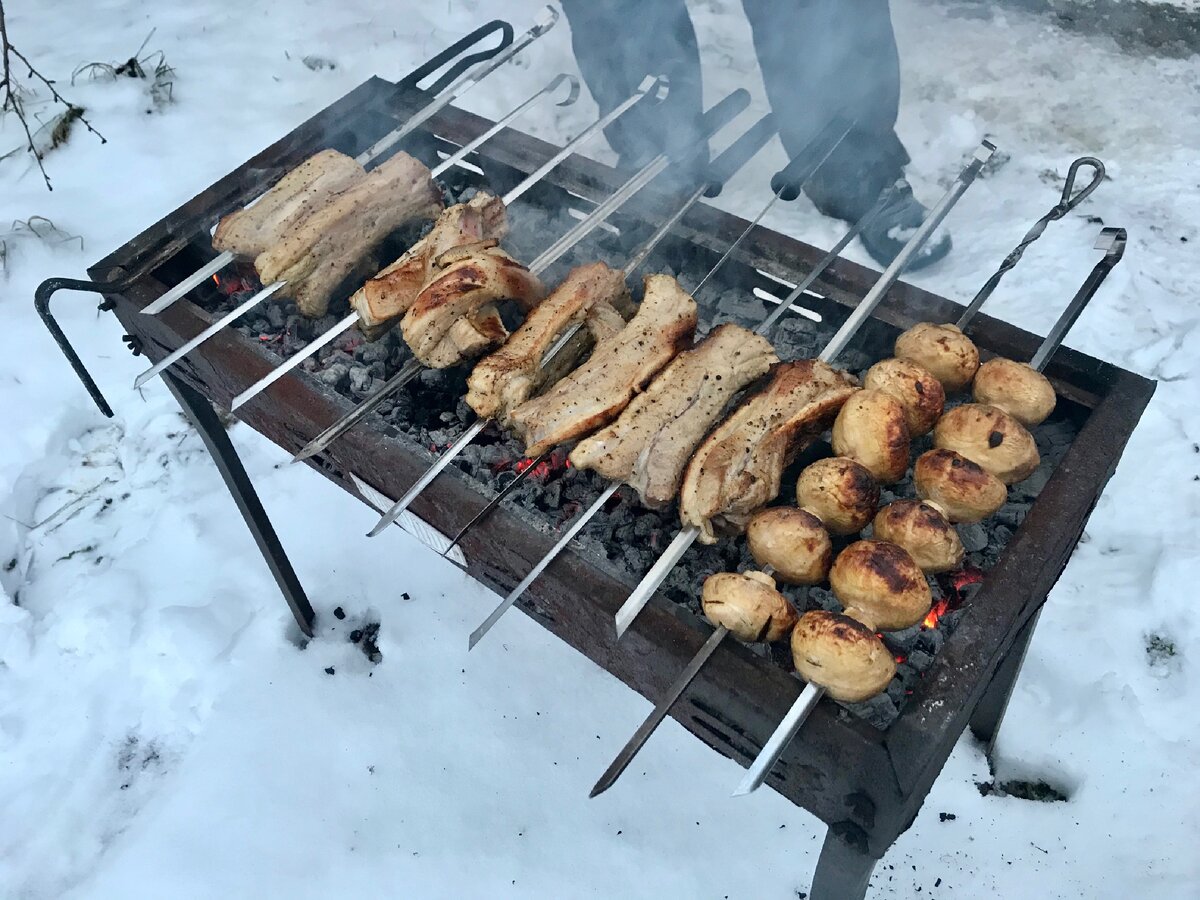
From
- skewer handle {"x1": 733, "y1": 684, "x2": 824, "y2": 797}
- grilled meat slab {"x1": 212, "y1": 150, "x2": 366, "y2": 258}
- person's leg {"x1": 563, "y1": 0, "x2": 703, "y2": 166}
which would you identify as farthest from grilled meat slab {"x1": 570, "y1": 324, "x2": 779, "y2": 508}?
person's leg {"x1": 563, "y1": 0, "x2": 703, "y2": 166}

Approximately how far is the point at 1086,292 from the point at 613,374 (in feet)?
4.69

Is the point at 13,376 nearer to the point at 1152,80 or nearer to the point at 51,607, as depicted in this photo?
the point at 51,607

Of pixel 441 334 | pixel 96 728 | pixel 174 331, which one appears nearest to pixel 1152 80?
pixel 441 334

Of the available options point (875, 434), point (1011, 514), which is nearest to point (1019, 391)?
point (1011, 514)

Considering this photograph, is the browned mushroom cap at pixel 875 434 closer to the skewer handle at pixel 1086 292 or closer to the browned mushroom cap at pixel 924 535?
the browned mushroom cap at pixel 924 535

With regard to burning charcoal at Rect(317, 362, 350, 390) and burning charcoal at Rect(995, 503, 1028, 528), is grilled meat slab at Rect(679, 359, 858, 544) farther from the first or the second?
burning charcoal at Rect(317, 362, 350, 390)

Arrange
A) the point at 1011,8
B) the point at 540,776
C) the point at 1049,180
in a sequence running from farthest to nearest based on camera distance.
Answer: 1. the point at 1011,8
2. the point at 1049,180
3. the point at 540,776

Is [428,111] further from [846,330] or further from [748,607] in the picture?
[748,607]

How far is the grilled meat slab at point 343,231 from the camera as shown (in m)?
2.99

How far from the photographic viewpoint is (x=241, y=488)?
3.68m

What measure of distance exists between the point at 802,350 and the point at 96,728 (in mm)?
3455

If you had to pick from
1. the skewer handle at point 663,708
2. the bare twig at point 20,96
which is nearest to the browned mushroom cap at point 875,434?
the skewer handle at point 663,708

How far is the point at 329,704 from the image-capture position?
12.9 feet

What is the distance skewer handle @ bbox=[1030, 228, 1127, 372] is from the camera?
249cm
